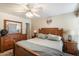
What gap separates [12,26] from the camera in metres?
1.72

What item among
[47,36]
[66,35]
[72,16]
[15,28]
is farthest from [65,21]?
[15,28]

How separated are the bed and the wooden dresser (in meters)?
0.08

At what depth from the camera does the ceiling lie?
1.60 meters

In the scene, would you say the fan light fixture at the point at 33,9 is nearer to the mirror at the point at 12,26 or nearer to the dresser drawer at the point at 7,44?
the mirror at the point at 12,26

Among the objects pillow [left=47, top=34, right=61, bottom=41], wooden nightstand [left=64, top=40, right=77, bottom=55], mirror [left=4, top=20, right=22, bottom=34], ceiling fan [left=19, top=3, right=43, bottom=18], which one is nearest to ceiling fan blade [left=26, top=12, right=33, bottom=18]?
ceiling fan [left=19, top=3, right=43, bottom=18]

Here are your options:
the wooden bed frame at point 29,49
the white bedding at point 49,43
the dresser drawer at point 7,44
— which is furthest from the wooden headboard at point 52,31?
the dresser drawer at point 7,44

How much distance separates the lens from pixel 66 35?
5.44ft

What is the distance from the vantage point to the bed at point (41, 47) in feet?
5.13

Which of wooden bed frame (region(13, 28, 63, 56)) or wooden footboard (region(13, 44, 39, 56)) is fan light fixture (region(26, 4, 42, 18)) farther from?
wooden footboard (region(13, 44, 39, 56))

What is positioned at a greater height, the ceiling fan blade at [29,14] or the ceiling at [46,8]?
the ceiling at [46,8]

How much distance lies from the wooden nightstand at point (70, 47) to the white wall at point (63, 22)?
0.21m

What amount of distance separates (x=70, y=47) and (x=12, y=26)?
1090mm

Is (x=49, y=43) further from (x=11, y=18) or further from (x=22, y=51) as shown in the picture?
(x=11, y=18)

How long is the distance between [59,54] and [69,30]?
0.45 m
